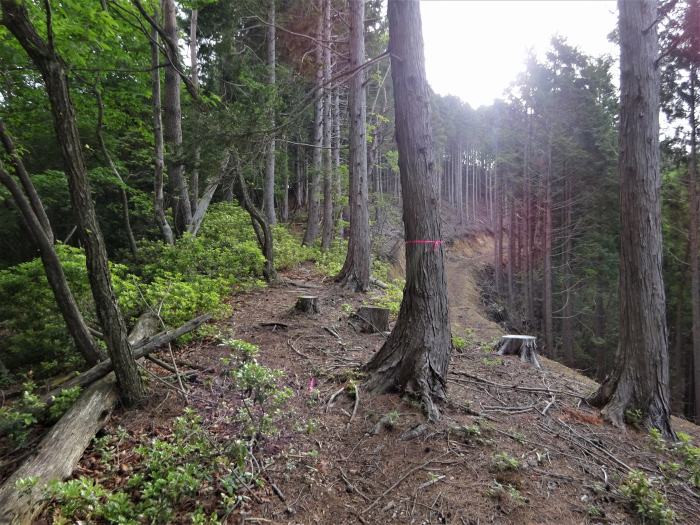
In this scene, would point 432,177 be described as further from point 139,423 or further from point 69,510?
point 69,510

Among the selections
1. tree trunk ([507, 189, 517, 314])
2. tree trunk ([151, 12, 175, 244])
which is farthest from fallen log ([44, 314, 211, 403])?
tree trunk ([507, 189, 517, 314])

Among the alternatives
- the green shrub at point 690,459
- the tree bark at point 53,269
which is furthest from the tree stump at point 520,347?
the tree bark at point 53,269

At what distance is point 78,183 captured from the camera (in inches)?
123

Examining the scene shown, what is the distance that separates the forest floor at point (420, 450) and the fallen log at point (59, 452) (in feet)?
0.47

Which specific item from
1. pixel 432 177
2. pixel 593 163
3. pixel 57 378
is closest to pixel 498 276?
pixel 593 163

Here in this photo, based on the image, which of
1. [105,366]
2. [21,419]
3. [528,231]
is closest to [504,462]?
[105,366]

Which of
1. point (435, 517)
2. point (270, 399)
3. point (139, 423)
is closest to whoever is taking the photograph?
point (435, 517)

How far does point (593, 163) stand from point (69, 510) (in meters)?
21.2

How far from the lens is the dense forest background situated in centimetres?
530

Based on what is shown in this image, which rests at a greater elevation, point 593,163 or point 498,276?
point 593,163

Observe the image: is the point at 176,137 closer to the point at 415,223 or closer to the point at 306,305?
the point at 306,305

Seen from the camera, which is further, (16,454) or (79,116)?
(79,116)

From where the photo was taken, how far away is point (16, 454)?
305 cm

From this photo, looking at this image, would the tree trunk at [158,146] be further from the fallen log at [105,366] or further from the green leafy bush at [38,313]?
the fallen log at [105,366]
